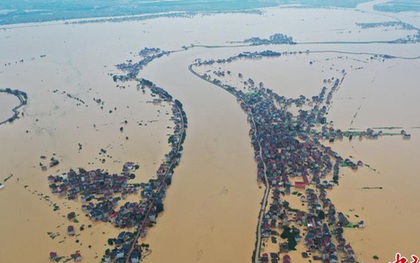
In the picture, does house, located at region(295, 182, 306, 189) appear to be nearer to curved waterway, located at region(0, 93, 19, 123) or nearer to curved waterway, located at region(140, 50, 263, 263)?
curved waterway, located at region(140, 50, 263, 263)

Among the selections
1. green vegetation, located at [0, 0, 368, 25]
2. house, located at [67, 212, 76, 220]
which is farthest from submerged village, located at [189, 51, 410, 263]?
green vegetation, located at [0, 0, 368, 25]

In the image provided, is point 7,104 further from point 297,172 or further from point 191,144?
point 297,172

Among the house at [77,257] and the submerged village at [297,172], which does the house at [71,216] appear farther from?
the submerged village at [297,172]

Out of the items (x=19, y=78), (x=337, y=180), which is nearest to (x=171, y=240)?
(x=337, y=180)

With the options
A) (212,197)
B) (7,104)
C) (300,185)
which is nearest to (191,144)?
(212,197)

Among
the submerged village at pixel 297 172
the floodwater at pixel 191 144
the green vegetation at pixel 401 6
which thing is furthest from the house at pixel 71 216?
the green vegetation at pixel 401 6

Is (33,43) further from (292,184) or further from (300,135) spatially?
(292,184)
